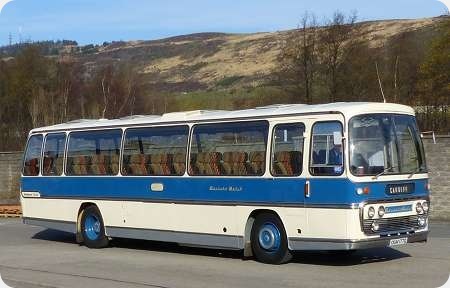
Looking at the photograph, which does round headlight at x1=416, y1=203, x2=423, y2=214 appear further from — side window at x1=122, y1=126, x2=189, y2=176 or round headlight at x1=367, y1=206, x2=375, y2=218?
side window at x1=122, y1=126, x2=189, y2=176

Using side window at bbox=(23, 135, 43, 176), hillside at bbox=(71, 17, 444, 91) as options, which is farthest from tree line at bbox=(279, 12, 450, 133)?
hillside at bbox=(71, 17, 444, 91)

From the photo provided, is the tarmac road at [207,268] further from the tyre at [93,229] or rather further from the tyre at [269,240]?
the tyre at [93,229]

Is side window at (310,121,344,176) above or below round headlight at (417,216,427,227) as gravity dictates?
above

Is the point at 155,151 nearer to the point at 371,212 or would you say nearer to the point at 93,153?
the point at 93,153

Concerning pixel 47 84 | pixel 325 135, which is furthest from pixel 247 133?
pixel 47 84

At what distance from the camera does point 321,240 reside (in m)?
12.9

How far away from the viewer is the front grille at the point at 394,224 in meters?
12.6

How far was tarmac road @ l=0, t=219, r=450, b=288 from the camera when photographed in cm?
1177

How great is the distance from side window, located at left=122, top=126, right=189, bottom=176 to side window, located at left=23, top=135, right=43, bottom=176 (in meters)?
3.55

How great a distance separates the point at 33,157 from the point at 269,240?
27.3 feet

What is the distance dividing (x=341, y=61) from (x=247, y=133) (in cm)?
2762

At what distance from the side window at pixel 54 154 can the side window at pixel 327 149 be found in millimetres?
7799

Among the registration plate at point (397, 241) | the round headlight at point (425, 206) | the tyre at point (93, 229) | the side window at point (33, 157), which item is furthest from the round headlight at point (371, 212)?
the side window at point (33, 157)

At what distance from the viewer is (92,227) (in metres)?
17.9
